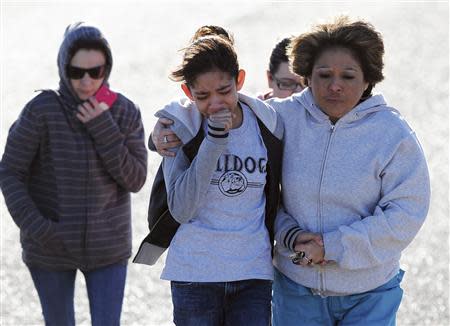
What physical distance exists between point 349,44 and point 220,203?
827 millimetres

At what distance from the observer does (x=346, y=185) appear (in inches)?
196

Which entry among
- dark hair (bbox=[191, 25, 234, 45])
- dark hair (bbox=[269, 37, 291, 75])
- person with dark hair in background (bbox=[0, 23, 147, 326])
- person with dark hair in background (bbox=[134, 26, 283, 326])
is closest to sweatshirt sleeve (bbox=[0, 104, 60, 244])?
person with dark hair in background (bbox=[0, 23, 147, 326])

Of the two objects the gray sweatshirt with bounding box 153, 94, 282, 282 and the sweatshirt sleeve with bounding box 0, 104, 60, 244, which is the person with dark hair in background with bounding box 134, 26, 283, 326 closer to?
the gray sweatshirt with bounding box 153, 94, 282, 282

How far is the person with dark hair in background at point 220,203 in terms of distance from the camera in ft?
15.9

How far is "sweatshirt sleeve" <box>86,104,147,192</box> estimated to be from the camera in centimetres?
593

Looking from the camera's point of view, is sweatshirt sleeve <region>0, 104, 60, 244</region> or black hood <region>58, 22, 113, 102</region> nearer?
sweatshirt sleeve <region>0, 104, 60, 244</region>

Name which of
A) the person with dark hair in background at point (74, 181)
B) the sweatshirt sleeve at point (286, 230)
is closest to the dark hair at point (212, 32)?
the sweatshirt sleeve at point (286, 230)

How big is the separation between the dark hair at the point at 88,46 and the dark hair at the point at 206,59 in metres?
1.22

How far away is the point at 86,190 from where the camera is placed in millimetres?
5973

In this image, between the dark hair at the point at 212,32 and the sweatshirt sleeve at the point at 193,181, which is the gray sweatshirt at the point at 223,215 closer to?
the sweatshirt sleeve at the point at 193,181

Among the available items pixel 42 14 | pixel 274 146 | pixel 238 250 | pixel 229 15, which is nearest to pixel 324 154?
pixel 274 146

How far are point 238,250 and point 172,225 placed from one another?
30 cm

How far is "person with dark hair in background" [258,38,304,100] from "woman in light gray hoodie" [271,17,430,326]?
1.40 meters

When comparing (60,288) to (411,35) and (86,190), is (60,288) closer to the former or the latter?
(86,190)
